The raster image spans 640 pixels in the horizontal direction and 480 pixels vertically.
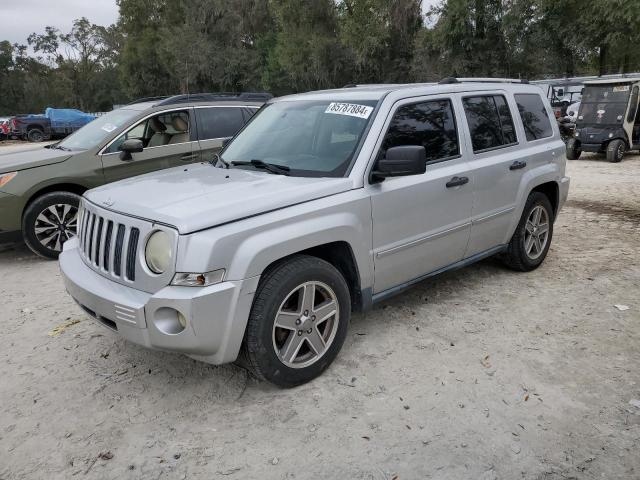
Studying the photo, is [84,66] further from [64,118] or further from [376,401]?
[376,401]

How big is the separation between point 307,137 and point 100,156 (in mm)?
3542

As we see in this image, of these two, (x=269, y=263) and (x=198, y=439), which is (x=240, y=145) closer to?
(x=269, y=263)

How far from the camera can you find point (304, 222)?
3.21 m

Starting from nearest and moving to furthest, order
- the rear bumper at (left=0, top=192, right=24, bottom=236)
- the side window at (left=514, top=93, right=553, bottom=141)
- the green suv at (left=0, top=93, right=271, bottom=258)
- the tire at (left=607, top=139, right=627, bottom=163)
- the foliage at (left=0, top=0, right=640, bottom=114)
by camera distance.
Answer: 1. the side window at (left=514, top=93, right=553, bottom=141)
2. the rear bumper at (left=0, top=192, right=24, bottom=236)
3. the green suv at (left=0, top=93, right=271, bottom=258)
4. the tire at (left=607, top=139, right=627, bottom=163)
5. the foliage at (left=0, top=0, right=640, bottom=114)

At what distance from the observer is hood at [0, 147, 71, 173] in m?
6.02

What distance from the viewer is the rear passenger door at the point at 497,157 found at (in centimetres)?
440

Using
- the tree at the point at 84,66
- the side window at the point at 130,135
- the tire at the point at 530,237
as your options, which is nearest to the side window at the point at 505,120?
the tire at the point at 530,237

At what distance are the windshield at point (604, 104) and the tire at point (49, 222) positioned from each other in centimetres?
1271

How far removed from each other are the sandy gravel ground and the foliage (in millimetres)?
22372

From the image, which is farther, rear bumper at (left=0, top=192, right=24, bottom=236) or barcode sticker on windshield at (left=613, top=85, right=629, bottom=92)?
barcode sticker on windshield at (left=613, top=85, right=629, bottom=92)

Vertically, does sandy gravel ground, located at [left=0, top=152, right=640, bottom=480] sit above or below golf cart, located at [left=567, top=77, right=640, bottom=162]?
below

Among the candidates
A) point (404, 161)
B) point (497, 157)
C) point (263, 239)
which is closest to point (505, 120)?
point (497, 157)

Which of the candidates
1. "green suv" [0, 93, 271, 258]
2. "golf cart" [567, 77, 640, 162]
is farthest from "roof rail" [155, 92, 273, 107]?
"golf cart" [567, 77, 640, 162]

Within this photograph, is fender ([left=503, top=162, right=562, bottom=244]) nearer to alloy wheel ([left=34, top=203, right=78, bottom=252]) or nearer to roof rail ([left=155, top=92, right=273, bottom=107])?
roof rail ([left=155, top=92, right=273, bottom=107])
